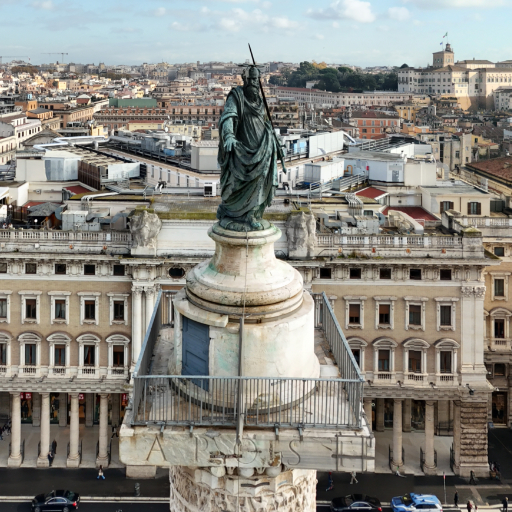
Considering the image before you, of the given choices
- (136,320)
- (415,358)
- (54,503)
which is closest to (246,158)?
(136,320)

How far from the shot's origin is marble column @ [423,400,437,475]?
47.7 metres

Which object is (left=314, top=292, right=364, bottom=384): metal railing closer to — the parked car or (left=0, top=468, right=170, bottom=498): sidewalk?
the parked car

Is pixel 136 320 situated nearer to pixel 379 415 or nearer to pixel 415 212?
pixel 379 415

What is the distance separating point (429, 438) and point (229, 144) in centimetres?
3882

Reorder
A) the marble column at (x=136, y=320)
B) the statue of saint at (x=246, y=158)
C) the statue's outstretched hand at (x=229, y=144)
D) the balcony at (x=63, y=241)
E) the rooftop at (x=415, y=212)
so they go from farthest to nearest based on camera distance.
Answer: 1. the rooftop at (x=415, y=212)
2. the balcony at (x=63, y=241)
3. the marble column at (x=136, y=320)
4. the statue of saint at (x=246, y=158)
5. the statue's outstretched hand at (x=229, y=144)

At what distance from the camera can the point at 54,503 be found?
4334cm

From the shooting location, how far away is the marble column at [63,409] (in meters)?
52.8

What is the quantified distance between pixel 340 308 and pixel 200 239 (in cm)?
884

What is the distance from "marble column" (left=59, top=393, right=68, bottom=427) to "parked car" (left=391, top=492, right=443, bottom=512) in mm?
21052

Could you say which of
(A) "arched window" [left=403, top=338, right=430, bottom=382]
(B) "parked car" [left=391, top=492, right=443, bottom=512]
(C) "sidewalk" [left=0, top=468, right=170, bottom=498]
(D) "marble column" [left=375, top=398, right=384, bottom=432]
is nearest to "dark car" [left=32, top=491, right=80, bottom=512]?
(C) "sidewalk" [left=0, top=468, right=170, bottom=498]

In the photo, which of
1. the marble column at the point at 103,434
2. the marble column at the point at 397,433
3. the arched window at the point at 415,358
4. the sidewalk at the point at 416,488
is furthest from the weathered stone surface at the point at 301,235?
the marble column at the point at 103,434

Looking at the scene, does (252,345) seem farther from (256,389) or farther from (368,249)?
(368,249)

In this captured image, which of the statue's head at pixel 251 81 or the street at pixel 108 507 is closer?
the statue's head at pixel 251 81

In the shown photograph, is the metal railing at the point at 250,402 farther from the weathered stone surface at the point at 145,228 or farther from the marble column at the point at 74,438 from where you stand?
the marble column at the point at 74,438
